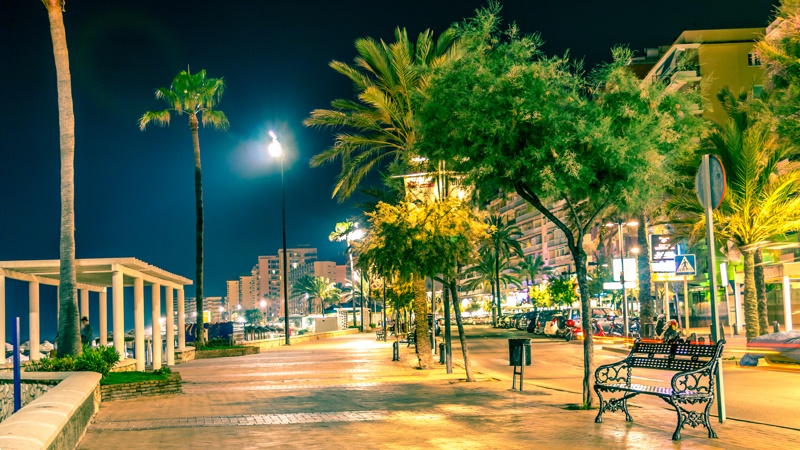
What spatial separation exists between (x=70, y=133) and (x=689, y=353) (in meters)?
14.3

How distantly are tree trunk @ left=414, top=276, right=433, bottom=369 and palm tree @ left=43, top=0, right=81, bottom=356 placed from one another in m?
9.35

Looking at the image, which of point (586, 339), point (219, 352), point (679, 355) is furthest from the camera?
point (219, 352)

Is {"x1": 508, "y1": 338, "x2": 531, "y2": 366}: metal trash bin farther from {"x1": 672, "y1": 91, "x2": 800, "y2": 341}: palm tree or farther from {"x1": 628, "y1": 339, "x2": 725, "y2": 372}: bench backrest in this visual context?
{"x1": 672, "y1": 91, "x2": 800, "y2": 341}: palm tree

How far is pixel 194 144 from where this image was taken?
35.4 meters

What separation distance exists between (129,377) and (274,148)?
3107cm

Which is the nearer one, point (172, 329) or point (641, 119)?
point (641, 119)

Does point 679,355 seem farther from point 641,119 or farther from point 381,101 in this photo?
point 381,101

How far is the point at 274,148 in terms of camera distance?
46.2 m

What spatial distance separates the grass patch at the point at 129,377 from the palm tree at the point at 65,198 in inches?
49.9

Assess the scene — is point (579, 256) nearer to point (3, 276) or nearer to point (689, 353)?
point (689, 353)

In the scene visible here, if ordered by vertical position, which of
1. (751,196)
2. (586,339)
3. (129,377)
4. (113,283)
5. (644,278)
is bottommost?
(129,377)

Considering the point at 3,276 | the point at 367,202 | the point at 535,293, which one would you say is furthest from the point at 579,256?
the point at 535,293

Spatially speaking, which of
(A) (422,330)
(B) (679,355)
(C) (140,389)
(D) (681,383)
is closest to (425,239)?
(A) (422,330)

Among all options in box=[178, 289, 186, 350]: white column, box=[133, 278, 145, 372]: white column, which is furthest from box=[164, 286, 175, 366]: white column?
box=[133, 278, 145, 372]: white column
